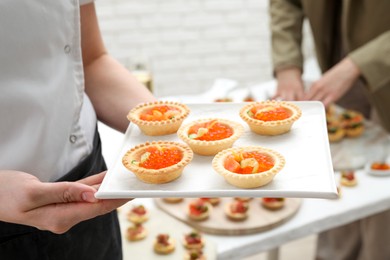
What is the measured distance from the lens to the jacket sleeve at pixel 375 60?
2010 mm

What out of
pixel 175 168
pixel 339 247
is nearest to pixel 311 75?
pixel 339 247

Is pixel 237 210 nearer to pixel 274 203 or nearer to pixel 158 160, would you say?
pixel 274 203

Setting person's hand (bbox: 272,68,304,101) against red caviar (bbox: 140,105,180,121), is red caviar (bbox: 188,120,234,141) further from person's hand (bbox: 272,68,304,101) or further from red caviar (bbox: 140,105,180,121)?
person's hand (bbox: 272,68,304,101)

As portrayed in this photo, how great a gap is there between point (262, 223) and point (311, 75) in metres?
1.46

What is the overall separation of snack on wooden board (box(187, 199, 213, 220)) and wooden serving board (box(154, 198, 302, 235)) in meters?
0.01

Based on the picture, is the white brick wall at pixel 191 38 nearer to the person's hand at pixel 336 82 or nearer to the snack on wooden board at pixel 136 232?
the person's hand at pixel 336 82

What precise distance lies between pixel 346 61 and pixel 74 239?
1333 millimetres

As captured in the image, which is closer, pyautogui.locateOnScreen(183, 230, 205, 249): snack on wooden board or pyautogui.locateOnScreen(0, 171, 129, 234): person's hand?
pyautogui.locateOnScreen(0, 171, 129, 234): person's hand

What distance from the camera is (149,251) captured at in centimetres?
174

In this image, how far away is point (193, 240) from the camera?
5.62ft

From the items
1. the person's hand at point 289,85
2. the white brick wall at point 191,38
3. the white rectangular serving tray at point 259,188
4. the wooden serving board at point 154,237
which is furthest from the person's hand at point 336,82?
the white brick wall at point 191,38

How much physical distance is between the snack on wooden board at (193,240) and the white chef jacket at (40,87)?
0.72 metres

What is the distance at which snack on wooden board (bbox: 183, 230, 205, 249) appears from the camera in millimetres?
1680

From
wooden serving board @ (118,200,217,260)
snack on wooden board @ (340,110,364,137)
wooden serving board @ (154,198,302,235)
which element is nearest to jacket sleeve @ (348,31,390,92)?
snack on wooden board @ (340,110,364,137)
